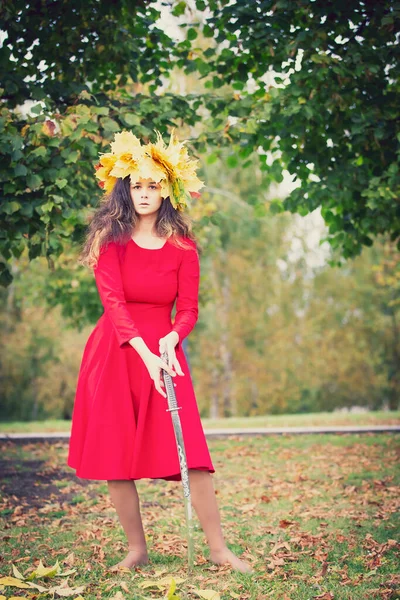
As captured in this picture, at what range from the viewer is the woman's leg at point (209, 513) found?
3.50m

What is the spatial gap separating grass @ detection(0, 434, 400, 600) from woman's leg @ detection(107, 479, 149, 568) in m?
0.08

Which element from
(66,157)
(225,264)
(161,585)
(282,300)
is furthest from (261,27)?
(282,300)

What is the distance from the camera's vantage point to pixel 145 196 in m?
3.62

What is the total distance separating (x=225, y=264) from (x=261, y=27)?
1596 cm

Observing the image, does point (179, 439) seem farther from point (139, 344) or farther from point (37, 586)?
point (37, 586)

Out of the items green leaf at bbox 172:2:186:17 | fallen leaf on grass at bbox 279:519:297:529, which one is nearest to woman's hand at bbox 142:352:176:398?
fallen leaf on grass at bbox 279:519:297:529

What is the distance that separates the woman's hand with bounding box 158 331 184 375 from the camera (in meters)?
3.35

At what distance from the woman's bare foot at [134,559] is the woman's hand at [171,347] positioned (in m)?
1.01

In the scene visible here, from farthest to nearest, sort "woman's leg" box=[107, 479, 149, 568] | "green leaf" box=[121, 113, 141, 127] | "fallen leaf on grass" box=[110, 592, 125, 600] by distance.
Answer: "green leaf" box=[121, 113, 141, 127], "woman's leg" box=[107, 479, 149, 568], "fallen leaf on grass" box=[110, 592, 125, 600]

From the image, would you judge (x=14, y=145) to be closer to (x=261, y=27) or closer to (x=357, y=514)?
(x=261, y=27)

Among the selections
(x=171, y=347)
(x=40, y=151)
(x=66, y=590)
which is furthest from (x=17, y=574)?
(x=40, y=151)

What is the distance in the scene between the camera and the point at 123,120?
562 centimetres

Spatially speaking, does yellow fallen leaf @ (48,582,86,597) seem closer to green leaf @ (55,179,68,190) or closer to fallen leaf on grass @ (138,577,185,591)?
fallen leaf on grass @ (138,577,185,591)

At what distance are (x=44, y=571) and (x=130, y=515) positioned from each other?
1.64 feet
